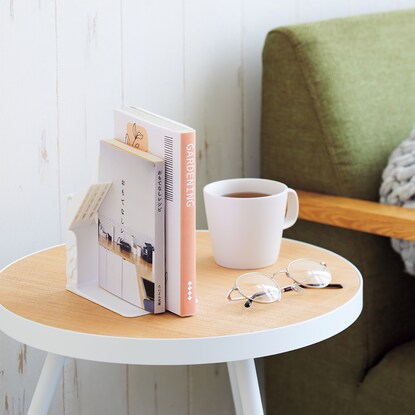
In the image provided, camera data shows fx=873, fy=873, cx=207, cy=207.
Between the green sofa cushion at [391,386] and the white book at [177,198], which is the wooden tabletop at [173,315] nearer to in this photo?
the white book at [177,198]

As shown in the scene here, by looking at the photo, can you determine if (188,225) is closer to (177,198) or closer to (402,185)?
(177,198)

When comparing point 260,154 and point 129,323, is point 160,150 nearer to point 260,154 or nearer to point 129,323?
point 129,323

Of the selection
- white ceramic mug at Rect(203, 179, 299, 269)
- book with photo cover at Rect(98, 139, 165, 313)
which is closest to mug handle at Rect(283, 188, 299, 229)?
white ceramic mug at Rect(203, 179, 299, 269)

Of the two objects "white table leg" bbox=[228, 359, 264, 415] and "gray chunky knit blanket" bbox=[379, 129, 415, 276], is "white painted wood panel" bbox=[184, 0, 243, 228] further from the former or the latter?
"white table leg" bbox=[228, 359, 264, 415]

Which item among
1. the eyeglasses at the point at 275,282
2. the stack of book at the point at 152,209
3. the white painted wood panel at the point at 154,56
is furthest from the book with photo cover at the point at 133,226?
the white painted wood panel at the point at 154,56

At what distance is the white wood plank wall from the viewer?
1.38m

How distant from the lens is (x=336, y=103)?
152cm

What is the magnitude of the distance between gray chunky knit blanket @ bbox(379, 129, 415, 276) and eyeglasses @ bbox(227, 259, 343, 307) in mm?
337

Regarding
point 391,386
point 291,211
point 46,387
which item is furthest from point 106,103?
point 391,386

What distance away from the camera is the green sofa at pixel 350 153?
1.53m

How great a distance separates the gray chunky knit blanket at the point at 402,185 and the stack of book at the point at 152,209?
1.82 ft

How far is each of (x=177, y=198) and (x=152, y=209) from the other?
0.03 metres

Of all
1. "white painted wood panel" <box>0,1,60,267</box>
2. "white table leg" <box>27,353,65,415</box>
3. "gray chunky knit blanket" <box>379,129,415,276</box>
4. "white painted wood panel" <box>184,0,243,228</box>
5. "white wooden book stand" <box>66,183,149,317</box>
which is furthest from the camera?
"white painted wood panel" <box>184,0,243,228</box>

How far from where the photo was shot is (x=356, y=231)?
5.00ft
